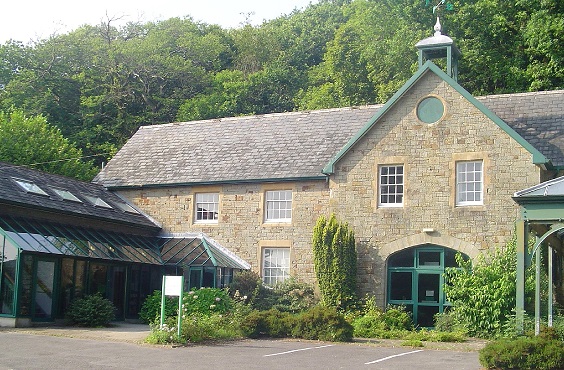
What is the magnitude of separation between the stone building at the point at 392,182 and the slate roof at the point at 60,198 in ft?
4.37

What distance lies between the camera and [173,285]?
18.8 meters

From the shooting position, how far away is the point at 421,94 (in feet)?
82.8

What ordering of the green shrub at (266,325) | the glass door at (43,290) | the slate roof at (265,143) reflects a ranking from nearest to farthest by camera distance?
the green shrub at (266,325)
the glass door at (43,290)
the slate roof at (265,143)

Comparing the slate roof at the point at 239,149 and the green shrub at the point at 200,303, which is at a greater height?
the slate roof at the point at 239,149

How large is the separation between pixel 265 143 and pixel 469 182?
8783mm

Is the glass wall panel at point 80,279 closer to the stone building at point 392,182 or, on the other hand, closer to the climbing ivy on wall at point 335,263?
the stone building at point 392,182

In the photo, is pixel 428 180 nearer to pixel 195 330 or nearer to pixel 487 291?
pixel 487 291

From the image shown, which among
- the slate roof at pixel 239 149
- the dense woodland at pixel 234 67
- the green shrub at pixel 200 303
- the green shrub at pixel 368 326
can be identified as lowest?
the green shrub at pixel 368 326

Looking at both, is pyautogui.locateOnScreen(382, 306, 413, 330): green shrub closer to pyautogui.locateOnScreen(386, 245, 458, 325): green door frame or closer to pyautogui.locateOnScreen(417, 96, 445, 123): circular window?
pyautogui.locateOnScreen(386, 245, 458, 325): green door frame

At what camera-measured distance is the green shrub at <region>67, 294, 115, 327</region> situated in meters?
23.0

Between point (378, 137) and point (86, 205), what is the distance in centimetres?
1078

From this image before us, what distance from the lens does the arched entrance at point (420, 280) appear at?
2417cm

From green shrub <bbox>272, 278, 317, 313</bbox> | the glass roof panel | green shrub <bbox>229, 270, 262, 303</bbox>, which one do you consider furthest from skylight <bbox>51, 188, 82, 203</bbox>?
green shrub <bbox>272, 278, 317, 313</bbox>

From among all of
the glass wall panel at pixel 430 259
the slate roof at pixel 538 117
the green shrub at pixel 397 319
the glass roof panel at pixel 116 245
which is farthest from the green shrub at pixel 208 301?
the slate roof at pixel 538 117
